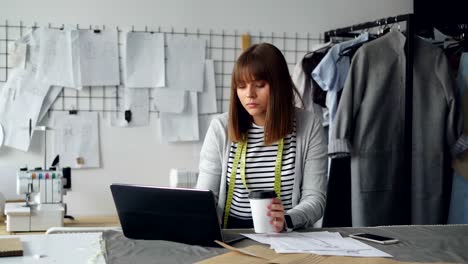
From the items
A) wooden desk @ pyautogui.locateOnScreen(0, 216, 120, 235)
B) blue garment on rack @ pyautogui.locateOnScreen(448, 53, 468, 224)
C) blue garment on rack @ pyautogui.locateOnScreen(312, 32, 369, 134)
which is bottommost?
wooden desk @ pyautogui.locateOnScreen(0, 216, 120, 235)

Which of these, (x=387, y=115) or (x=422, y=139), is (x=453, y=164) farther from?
(x=387, y=115)

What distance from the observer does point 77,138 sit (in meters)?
2.93

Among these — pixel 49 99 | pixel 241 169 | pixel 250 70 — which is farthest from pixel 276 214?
pixel 49 99

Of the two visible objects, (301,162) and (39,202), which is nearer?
(301,162)

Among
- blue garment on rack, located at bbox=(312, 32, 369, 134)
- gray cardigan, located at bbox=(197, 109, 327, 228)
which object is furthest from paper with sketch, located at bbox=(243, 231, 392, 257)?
blue garment on rack, located at bbox=(312, 32, 369, 134)

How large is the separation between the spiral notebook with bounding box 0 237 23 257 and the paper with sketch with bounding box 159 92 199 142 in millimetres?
1678

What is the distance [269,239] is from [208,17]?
1892 millimetres

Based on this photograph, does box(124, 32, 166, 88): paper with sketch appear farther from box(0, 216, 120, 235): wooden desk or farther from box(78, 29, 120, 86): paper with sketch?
box(0, 216, 120, 235): wooden desk

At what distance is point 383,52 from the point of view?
2768 mm

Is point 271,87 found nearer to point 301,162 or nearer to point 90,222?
point 301,162

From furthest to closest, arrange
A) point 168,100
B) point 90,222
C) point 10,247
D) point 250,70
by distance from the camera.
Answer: point 168,100, point 90,222, point 250,70, point 10,247

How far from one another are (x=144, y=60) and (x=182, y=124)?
0.39 m

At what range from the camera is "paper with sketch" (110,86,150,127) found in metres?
2.99

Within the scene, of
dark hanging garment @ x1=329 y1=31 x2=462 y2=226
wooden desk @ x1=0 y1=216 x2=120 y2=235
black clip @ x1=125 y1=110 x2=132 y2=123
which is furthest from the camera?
black clip @ x1=125 y1=110 x2=132 y2=123
